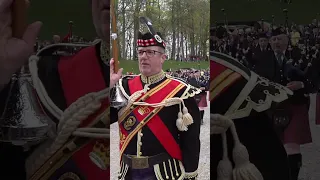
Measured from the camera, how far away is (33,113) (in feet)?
5.23

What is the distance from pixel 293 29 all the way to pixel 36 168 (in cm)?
119

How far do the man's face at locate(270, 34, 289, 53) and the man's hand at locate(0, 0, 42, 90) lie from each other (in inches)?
37.1

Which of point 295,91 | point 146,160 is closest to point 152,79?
point 146,160

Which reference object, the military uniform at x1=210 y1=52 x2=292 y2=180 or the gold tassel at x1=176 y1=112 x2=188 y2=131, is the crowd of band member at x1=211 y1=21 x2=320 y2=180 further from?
the gold tassel at x1=176 y1=112 x2=188 y2=131

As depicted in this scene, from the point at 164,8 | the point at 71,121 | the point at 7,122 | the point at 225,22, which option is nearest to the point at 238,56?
the point at 225,22

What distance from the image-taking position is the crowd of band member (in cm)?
163

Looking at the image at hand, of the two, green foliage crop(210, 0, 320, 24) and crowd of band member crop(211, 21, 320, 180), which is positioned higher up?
green foliage crop(210, 0, 320, 24)

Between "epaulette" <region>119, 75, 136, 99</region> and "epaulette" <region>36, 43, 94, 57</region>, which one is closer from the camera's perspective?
"epaulette" <region>36, 43, 94, 57</region>

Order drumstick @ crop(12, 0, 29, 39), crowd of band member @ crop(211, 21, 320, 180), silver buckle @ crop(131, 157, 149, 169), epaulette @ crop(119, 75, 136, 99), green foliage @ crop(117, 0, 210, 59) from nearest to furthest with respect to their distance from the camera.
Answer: drumstick @ crop(12, 0, 29, 39), crowd of band member @ crop(211, 21, 320, 180), silver buckle @ crop(131, 157, 149, 169), epaulette @ crop(119, 75, 136, 99), green foliage @ crop(117, 0, 210, 59)

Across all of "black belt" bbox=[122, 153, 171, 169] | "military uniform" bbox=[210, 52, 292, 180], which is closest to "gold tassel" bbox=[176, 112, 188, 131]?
"black belt" bbox=[122, 153, 171, 169]

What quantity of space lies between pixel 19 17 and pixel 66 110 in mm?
402

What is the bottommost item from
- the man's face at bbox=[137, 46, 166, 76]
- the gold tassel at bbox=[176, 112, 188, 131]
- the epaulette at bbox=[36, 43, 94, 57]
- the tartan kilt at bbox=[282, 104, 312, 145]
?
the gold tassel at bbox=[176, 112, 188, 131]

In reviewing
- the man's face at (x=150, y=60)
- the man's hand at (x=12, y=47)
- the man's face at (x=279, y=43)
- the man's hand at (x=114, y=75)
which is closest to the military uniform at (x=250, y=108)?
the man's face at (x=279, y=43)

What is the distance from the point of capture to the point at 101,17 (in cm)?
159
